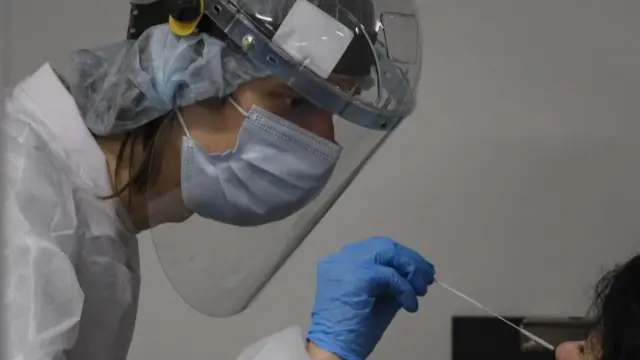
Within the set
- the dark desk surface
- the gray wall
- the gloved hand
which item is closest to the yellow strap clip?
the gloved hand

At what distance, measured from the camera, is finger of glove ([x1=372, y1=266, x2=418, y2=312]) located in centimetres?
108

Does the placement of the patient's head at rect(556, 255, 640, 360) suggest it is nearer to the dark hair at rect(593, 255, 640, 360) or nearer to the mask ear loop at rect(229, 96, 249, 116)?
the dark hair at rect(593, 255, 640, 360)

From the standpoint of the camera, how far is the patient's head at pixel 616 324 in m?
1.08

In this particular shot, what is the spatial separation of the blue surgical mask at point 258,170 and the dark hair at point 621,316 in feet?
1.55

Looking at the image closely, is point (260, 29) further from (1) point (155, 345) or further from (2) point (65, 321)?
(1) point (155, 345)

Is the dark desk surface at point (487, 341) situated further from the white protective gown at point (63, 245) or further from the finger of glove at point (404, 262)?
the white protective gown at point (63, 245)

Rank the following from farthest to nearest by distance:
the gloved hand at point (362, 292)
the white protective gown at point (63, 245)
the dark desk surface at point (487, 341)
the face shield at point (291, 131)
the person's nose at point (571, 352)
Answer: the dark desk surface at point (487, 341)
the person's nose at point (571, 352)
the gloved hand at point (362, 292)
the face shield at point (291, 131)
the white protective gown at point (63, 245)

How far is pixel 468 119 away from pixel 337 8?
709mm

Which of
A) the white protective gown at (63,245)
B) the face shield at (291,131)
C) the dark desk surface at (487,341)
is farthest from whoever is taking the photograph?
the dark desk surface at (487,341)

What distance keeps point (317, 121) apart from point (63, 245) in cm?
36

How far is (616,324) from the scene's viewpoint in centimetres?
112

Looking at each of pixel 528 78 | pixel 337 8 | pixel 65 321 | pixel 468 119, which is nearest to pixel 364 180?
pixel 468 119

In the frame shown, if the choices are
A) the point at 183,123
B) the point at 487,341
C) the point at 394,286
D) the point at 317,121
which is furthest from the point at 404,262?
the point at 487,341

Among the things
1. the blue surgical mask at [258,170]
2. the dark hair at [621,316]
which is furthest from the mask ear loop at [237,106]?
the dark hair at [621,316]
